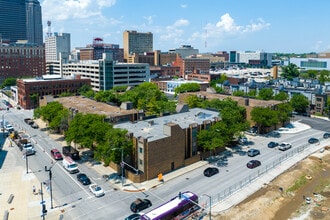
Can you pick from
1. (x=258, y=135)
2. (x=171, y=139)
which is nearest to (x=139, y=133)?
(x=171, y=139)

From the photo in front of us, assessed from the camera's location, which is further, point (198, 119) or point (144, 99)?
point (144, 99)

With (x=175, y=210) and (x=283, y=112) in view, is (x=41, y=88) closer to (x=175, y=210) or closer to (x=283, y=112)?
(x=283, y=112)

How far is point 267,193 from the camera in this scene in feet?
158

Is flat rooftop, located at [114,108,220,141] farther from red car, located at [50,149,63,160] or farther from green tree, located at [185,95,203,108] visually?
green tree, located at [185,95,203,108]

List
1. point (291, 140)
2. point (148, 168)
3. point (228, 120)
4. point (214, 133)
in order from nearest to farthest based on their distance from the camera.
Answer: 1. point (148, 168)
2. point (214, 133)
3. point (228, 120)
4. point (291, 140)

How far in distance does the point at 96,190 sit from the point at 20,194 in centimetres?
1200

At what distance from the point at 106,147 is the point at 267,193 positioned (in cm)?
2759

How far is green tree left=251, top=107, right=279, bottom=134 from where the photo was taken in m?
78.2

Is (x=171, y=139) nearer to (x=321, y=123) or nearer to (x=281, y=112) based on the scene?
(x=281, y=112)

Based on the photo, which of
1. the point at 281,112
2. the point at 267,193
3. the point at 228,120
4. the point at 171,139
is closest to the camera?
the point at 267,193

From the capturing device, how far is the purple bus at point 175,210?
37312 millimetres

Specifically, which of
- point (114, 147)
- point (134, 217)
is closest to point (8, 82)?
point (114, 147)

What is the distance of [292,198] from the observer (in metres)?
47.6

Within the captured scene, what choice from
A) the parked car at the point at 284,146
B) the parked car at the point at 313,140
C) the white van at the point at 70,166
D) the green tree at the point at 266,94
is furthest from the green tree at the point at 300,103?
the white van at the point at 70,166
